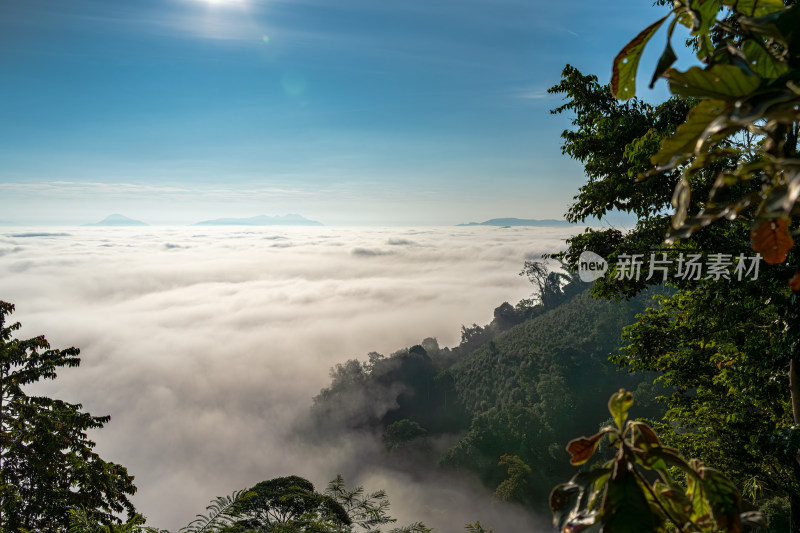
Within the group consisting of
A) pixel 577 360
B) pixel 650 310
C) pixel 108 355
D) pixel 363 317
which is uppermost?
pixel 650 310

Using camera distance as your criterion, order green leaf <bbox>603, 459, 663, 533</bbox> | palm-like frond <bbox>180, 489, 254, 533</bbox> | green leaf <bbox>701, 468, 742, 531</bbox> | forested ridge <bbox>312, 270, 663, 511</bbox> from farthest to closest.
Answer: forested ridge <bbox>312, 270, 663, 511</bbox>, palm-like frond <bbox>180, 489, 254, 533</bbox>, green leaf <bbox>701, 468, 742, 531</bbox>, green leaf <bbox>603, 459, 663, 533</bbox>

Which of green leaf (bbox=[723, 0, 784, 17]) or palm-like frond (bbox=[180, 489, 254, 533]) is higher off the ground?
green leaf (bbox=[723, 0, 784, 17])

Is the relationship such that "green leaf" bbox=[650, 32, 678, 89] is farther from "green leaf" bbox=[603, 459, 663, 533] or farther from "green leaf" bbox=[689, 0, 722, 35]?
"green leaf" bbox=[603, 459, 663, 533]

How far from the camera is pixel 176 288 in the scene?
18238 cm

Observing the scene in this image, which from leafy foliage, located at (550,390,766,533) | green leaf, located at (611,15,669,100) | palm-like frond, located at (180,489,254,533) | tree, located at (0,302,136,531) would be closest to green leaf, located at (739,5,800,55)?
green leaf, located at (611,15,669,100)

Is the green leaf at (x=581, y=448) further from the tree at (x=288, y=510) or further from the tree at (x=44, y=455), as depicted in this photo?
the tree at (x=44, y=455)

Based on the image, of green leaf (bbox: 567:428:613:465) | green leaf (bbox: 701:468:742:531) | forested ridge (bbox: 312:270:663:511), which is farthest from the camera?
forested ridge (bbox: 312:270:663:511)

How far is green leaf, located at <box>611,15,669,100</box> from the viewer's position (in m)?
0.82

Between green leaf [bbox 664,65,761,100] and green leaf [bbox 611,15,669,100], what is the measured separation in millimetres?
262

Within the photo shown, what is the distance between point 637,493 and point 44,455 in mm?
13126

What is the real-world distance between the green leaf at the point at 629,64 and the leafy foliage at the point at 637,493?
57 centimetres

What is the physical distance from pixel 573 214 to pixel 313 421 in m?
68.6

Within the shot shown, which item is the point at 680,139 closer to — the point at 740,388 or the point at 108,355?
the point at 740,388

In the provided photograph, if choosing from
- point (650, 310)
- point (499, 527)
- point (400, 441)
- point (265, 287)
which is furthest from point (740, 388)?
point (265, 287)
